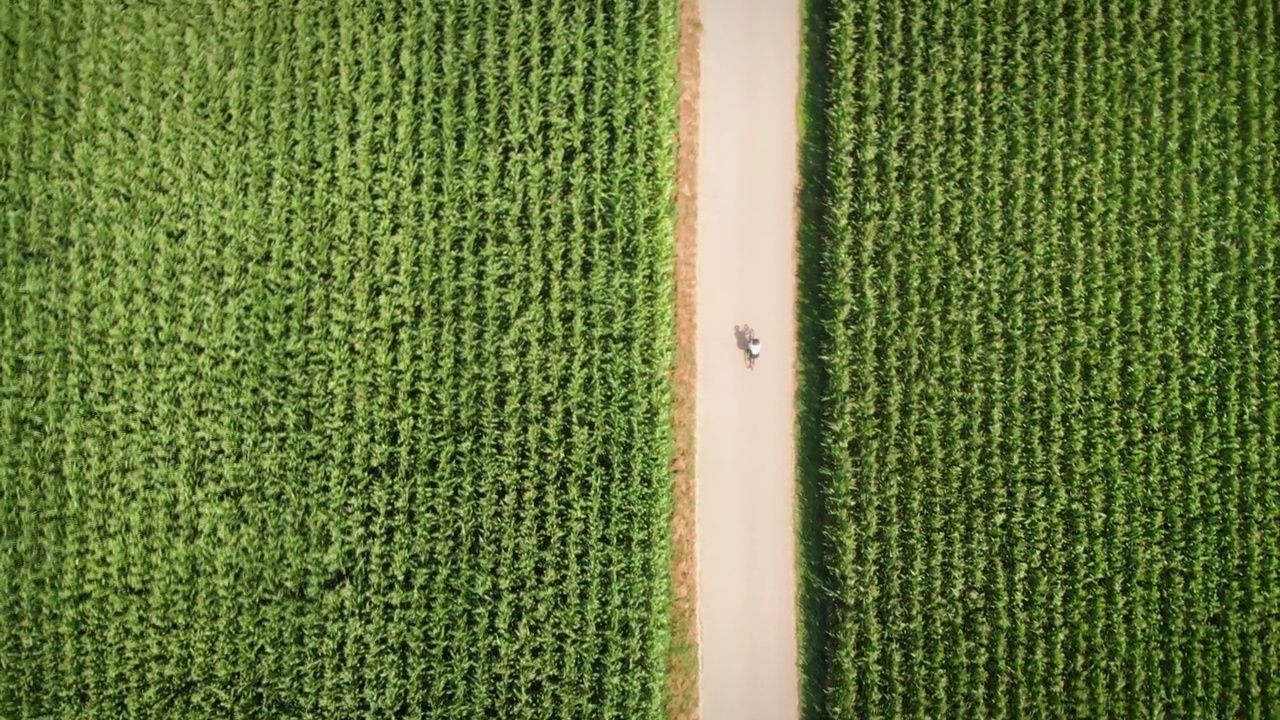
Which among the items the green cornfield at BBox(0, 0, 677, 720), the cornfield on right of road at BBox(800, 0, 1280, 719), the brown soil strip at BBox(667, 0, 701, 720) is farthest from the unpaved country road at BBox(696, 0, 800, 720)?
the green cornfield at BBox(0, 0, 677, 720)

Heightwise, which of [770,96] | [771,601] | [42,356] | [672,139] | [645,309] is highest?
[770,96]

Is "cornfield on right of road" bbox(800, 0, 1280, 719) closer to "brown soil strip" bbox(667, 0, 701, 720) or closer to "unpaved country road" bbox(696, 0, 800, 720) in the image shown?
"unpaved country road" bbox(696, 0, 800, 720)

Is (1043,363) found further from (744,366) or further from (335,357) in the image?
(335,357)

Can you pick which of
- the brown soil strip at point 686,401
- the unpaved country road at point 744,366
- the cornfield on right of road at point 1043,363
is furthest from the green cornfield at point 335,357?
the cornfield on right of road at point 1043,363

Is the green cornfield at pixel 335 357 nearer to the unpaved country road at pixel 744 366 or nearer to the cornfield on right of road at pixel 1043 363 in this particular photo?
the unpaved country road at pixel 744 366

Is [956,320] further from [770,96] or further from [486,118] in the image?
[486,118]

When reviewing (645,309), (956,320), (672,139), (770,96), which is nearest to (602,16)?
(672,139)

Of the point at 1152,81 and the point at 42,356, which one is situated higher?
the point at 1152,81
